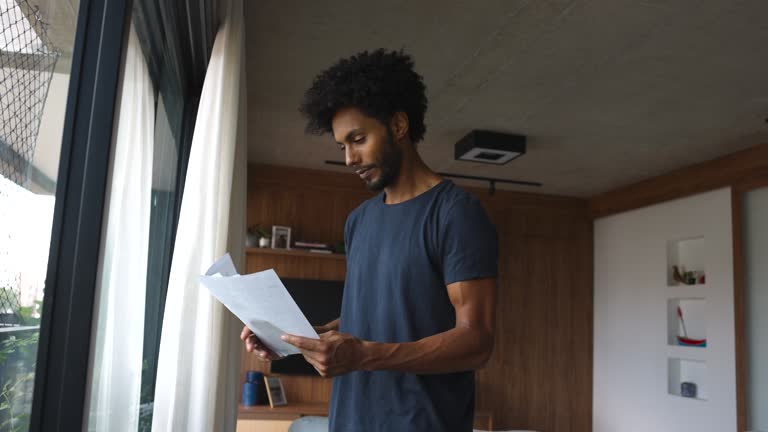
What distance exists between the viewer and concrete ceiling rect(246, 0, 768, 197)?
269 cm

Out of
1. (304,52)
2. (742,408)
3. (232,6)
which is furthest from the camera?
(742,408)

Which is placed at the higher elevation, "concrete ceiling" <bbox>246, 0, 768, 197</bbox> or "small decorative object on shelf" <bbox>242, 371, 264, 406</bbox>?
"concrete ceiling" <bbox>246, 0, 768, 197</bbox>

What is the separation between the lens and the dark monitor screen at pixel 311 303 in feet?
17.6

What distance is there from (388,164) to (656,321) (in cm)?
467

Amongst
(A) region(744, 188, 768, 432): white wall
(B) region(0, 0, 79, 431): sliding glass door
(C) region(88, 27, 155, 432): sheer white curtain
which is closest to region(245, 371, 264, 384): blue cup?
(C) region(88, 27, 155, 432): sheer white curtain

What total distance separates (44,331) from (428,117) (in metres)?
3.14

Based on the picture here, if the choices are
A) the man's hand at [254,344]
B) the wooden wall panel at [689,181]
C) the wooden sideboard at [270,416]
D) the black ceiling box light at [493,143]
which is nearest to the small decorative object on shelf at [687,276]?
the wooden wall panel at [689,181]

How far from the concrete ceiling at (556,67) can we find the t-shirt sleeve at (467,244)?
164cm

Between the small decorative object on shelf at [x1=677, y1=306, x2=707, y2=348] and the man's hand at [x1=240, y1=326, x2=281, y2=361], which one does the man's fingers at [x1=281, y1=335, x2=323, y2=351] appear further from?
the small decorative object on shelf at [x1=677, y1=306, x2=707, y2=348]

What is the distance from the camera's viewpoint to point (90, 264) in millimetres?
1273

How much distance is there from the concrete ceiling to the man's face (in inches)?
56.1

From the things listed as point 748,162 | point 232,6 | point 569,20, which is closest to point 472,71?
point 569,20

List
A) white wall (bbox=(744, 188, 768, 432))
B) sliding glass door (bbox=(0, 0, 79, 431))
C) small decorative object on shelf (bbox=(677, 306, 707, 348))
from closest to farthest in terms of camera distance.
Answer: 1. sliding glass door (bbox=(0, 0, 79, 431))
2. white wall (bbox=(744, 188, 768, 432))
3. small decorative object on shelf (bbox=(677, 306, 707, 348))

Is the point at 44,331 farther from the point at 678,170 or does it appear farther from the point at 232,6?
the point at 678,170
